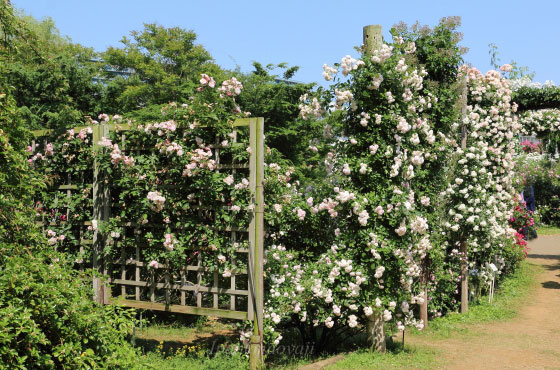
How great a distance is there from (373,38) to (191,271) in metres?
2.91

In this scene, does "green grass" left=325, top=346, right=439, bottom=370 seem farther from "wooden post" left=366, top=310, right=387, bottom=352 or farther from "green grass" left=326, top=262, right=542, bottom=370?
"wooden post" left=366, top=310, right=387, bottom=352

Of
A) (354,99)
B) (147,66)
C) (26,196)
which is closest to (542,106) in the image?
(354,99)

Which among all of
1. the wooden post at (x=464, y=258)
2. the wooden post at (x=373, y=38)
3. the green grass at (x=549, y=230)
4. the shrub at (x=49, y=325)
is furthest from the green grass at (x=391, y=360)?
the green grass at (x=549, y=230)

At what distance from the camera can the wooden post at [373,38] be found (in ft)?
17.7

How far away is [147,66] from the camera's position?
22.0 meters

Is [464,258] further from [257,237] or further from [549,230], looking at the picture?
[549,230]

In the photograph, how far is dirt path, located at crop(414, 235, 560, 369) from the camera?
5.39m

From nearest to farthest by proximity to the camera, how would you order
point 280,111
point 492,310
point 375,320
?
point 375,320, point 492,310, point 280,111

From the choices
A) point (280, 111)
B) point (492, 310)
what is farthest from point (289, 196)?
point (280, 111)

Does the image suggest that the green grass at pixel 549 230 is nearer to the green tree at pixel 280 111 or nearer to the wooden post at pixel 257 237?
the green tree at pixel 280 111

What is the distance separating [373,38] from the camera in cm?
542

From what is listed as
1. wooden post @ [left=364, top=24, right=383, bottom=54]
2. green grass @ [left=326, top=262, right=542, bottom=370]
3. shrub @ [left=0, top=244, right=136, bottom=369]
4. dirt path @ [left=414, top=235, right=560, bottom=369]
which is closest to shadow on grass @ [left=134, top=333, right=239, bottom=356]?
green grass @ [left=326, top=262, right=542, bottom=370]

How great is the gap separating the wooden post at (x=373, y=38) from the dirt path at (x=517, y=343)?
3172 millimetres

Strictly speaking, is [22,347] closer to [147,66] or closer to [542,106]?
[542,106]
